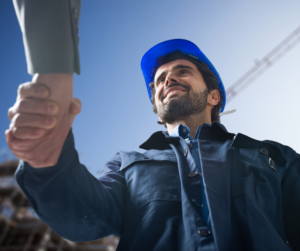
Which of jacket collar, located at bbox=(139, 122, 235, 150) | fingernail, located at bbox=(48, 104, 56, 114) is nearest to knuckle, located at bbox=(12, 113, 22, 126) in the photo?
fingernail, located at bbox=(48, 104, 56, 114)

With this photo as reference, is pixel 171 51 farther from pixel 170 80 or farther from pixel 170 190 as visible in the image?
pixel 170 190

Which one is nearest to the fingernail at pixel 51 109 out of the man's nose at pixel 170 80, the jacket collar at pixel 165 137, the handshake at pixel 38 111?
the handshake at pixel 38 111

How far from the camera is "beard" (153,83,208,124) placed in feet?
7.61

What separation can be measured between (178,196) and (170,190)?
7 cm

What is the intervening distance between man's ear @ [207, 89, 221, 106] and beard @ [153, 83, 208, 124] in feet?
1.48

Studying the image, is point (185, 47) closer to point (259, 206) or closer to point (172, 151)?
point (172, 151)

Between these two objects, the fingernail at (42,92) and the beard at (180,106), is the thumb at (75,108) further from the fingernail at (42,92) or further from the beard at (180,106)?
the beard at (180,106)

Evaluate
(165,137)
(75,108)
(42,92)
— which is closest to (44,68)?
(42,92)

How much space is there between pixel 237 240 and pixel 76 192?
956 millimetres

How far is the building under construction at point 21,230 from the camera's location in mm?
11250

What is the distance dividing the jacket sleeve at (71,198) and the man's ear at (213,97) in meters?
1.79

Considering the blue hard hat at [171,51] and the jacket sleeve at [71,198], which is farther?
the blue hard hat at [171,51]

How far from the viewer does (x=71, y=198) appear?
1199mm

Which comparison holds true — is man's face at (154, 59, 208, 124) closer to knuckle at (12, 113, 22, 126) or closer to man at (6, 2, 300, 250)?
man at (6, 2, 300, 250)
